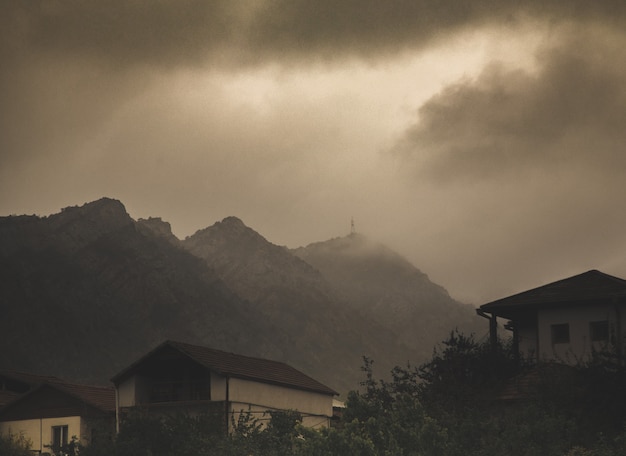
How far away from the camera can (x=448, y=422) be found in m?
36.0

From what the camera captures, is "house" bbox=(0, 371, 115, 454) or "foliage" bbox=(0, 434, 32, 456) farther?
"house" bbox=(0, 371, 115, 454)

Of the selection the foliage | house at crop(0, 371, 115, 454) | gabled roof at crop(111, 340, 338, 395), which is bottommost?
the foliage

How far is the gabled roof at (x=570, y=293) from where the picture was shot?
50062 millimetres

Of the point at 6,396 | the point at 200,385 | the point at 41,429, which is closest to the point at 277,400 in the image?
the point at 200,385

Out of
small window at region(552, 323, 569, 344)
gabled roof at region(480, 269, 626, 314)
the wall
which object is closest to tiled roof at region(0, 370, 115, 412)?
the wall

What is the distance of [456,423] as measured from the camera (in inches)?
1419

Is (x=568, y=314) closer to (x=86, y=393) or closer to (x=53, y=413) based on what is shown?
(x=86, y=393)

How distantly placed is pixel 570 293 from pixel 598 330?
95.0 inches

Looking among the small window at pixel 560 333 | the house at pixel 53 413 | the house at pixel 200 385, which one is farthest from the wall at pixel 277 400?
the small window at pixel 560 333

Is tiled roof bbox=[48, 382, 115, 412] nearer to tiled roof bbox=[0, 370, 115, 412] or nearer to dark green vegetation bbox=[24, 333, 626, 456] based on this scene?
tiled roof bbox=[0, 370, 115, 412]

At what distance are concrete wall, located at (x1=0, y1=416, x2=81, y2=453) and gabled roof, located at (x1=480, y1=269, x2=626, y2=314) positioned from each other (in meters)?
30.7

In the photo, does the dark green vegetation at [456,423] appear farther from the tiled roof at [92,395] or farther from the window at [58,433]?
the window at [58,433]

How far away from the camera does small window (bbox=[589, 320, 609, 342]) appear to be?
4981cm

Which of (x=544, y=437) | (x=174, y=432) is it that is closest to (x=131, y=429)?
(x=174, y=432)
